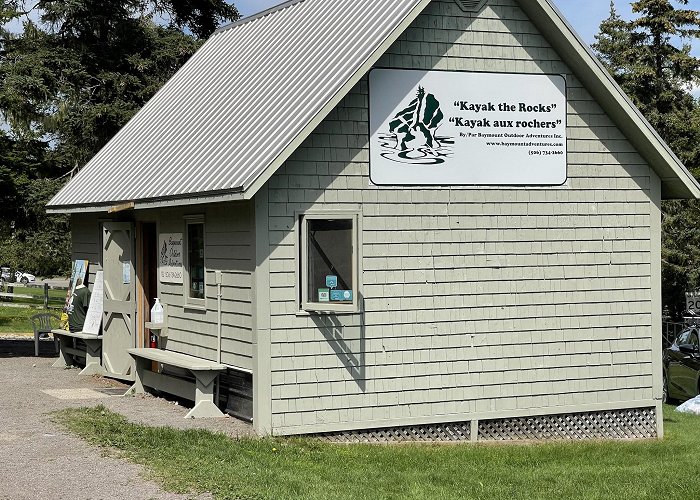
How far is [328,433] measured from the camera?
13.5 m

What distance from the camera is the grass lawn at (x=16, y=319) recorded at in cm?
3366

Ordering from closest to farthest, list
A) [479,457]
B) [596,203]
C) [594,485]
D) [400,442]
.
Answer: [594,485]
[479,457]
[400,442]
[596,203]

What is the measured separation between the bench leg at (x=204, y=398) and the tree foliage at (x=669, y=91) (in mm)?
25161

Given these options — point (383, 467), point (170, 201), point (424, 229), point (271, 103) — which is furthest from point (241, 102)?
point (383, 467)

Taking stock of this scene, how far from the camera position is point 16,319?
37.5 metres

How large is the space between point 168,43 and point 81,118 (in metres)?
3.68

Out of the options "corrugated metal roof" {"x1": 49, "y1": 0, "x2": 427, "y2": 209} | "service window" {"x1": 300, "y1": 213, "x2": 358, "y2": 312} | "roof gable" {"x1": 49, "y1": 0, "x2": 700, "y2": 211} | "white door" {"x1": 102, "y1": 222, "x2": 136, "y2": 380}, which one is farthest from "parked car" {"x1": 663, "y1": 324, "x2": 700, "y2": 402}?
"white door" {"x1": 102, "y1": 222, "x2": 136, "y2": 380}

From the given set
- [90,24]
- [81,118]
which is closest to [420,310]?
[81,118]

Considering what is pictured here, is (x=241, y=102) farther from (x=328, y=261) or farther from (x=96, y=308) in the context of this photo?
(x=96, y=308)

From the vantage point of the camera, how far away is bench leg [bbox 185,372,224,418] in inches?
554

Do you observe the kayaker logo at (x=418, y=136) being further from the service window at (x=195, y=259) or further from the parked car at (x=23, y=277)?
the parked car at (x=23, y=277)

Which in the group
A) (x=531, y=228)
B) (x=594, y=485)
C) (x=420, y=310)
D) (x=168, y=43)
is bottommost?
(x=594, y=485)

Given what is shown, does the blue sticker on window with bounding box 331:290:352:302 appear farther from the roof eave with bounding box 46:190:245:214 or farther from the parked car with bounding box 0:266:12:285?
the parked car with bounding box 0:266:12:285

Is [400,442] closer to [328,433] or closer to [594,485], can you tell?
[328,433]
